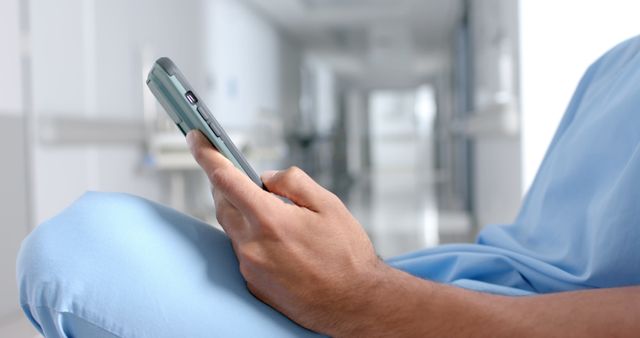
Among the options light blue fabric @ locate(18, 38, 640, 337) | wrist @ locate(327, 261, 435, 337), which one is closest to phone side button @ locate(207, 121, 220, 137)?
light blue fabric @ locate(18, 38, 640, 337)

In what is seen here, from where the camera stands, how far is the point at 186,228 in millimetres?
725

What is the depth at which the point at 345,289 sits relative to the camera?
0.65 meters

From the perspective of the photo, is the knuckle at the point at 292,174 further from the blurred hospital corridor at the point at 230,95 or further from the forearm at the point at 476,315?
the blurred hospital corridor at the point at 230,95

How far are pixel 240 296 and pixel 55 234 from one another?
19cm

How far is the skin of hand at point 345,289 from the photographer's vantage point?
2.09ft

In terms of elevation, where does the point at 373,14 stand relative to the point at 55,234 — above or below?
above

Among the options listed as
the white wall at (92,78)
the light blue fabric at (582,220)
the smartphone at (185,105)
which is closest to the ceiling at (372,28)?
the white wall at (92,78)

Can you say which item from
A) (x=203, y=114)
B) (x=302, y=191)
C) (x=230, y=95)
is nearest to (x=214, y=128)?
(x=203, y=114)

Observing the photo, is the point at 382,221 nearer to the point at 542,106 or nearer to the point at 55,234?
the point at 542,106

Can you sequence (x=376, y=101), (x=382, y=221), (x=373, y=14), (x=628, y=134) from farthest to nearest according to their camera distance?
(x=376, y=101) < (x=373, y=14) < (x=382, y=221) < (x=628, y=134)

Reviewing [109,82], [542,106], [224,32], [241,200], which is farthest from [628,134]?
[224,32]

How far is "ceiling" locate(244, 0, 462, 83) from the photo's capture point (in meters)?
9.17

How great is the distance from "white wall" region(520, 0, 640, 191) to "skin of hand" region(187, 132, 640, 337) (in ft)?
7.11

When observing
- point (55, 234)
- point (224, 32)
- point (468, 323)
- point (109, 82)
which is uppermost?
point (224, 32)
